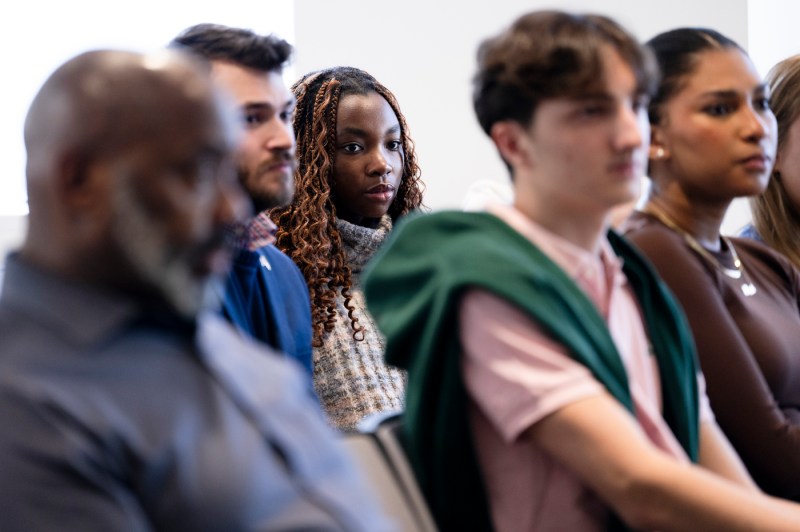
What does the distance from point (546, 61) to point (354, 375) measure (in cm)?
111

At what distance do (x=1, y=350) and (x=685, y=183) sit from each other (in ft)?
4.05

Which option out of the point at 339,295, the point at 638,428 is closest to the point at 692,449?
the point at 638,428

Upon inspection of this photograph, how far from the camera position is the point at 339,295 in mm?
2336

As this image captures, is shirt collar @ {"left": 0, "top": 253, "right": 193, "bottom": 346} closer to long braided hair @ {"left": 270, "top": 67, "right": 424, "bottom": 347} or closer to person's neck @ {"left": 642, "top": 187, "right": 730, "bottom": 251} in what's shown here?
person's neck @ {"left": 642, "top": 187, "right": 730, "bottom": 251}

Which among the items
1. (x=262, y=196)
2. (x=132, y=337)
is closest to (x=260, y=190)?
(x=262, y=196)

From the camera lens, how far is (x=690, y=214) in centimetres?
178

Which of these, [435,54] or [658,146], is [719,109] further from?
[435,54]

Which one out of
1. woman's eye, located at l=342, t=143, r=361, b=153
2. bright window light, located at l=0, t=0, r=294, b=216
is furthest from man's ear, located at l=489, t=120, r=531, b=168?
bright window light, located at l=0, t=0, r=294, b=216

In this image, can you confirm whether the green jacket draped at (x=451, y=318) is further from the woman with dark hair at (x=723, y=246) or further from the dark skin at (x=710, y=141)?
the dark skin at (x=710, y=141)

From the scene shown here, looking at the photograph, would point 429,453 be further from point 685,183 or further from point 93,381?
point 685,183

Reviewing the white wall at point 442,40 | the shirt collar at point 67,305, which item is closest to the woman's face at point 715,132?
the shirt collar at point 67,305

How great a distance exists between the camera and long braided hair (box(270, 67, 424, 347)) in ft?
7.54

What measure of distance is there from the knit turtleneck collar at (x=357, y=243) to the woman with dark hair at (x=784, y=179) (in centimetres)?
88

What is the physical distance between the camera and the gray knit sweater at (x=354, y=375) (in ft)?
7.20
